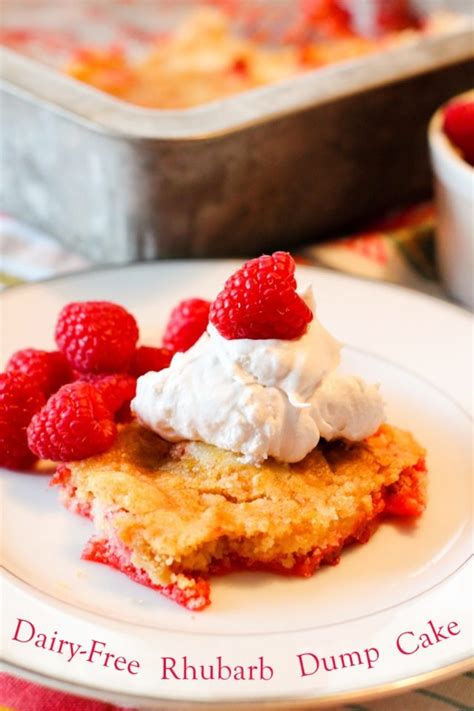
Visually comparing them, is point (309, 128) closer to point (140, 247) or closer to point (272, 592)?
point (140, 247)

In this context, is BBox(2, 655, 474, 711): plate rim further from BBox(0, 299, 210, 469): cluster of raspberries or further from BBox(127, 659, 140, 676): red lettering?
BBox(0, 299, 210, 469): cluster of raspberries

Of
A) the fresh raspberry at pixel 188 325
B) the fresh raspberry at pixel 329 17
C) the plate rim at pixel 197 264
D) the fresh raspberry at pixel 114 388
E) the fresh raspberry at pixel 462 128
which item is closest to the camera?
the fresh raspberry at pixel 114 388

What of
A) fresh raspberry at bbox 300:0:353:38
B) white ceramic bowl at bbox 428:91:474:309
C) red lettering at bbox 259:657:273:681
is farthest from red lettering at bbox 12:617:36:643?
fresh raspberry at bbox 300:0:353:38

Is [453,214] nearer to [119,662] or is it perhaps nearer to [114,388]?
[114,388]

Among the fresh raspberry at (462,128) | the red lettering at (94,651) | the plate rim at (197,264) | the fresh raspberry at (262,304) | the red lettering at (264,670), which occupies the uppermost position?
the fresh raspberry at (262,304)

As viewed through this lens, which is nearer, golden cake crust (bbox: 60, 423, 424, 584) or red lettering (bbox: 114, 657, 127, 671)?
red lettering (bbox: 114, 657, 127, 671)

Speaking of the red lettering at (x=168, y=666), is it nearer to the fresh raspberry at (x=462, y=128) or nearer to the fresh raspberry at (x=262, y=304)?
the fresh raspberry at (x=262, y=304)

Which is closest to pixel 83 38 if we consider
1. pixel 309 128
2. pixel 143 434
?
pixel 309 128

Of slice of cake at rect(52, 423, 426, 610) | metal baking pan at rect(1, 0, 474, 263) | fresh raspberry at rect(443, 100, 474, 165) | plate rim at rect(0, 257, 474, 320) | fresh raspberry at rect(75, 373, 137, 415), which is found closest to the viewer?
slice of cake at rect(52, 423, 426, 610)

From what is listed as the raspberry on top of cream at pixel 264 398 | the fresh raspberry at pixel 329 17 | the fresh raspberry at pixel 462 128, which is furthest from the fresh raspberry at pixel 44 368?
the fresh raspberry at pixel 329 17
